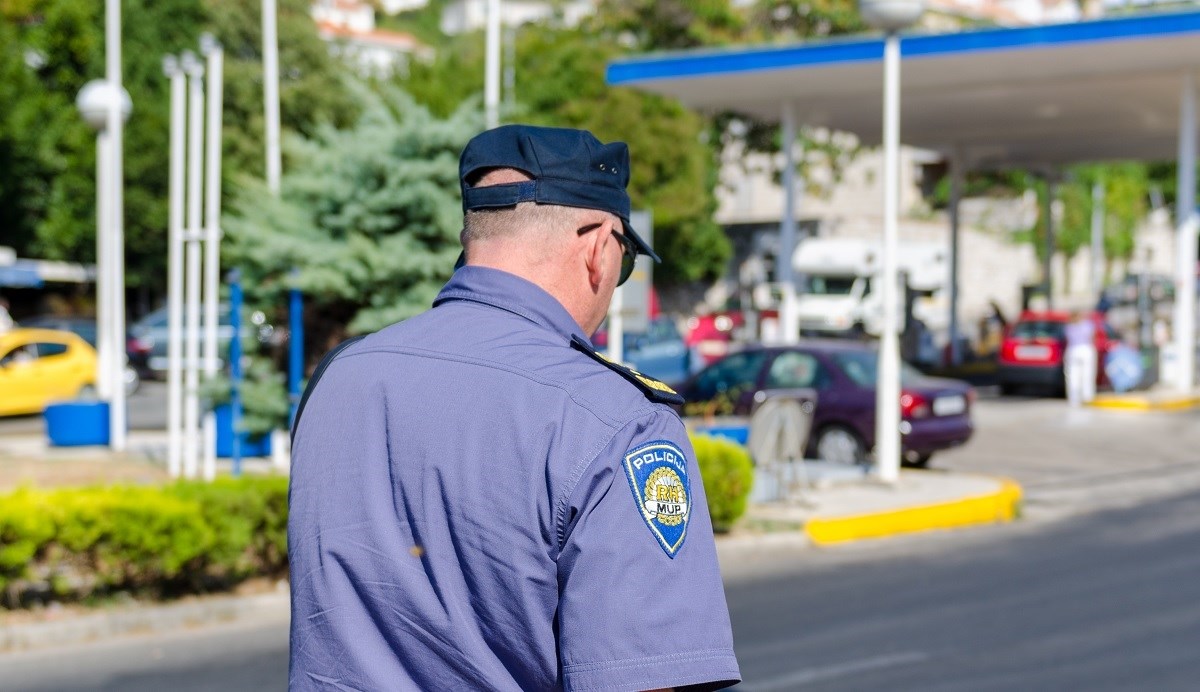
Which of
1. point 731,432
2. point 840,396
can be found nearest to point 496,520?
point 731,432

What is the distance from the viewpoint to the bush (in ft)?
36.4

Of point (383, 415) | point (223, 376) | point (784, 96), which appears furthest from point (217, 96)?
point (784, 96)

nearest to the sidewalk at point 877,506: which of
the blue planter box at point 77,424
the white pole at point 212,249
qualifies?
the white pole at point 212,249

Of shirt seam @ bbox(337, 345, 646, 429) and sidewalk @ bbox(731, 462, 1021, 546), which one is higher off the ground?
shirt seam @ bbox(337, 345, 646, 429)

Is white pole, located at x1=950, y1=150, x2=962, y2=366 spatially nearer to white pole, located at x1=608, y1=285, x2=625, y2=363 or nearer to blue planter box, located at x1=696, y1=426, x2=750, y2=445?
blue planter box, located at x1=696, y1=426, x2=750, y2=445

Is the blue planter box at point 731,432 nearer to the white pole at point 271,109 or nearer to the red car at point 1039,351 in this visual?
the white pole at point 271,109

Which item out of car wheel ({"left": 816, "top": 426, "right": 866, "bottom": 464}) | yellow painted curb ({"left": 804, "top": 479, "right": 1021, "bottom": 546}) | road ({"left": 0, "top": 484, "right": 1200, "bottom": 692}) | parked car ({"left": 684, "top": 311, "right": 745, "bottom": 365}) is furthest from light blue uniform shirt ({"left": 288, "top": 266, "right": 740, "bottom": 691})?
parked car ({"left": 684, "top": 311, "right": 745, "bottom": 365})

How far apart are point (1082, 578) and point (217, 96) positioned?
944 centimetres

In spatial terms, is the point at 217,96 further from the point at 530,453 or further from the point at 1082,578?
the point at 530,453

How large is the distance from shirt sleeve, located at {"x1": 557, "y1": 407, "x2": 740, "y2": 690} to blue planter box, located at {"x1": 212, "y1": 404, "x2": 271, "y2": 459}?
12527 millimetres

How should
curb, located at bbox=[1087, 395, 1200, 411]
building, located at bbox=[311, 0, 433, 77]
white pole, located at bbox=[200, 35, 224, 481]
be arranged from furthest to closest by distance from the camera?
building, located at bbox=[311, 0, 433, 77]
curb, located at bbox=[1087, 395, 1200, 411]
white pole, located at bbox=[200, 35, 224, 481]

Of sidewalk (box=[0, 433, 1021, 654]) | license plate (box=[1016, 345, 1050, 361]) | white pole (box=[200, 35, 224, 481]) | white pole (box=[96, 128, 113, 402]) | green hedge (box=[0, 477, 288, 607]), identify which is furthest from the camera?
license plate (box=[1016, 345, 1050, 361])

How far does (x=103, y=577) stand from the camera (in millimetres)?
8359

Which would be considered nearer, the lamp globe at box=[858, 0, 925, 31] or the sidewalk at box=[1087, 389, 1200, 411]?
the lamp globe at box=[858, 0, 925, 31]
